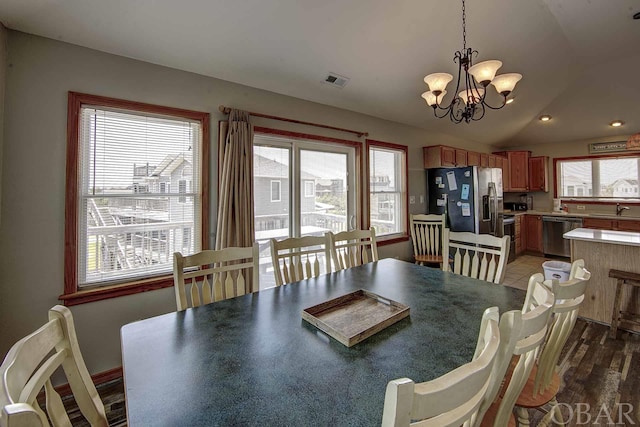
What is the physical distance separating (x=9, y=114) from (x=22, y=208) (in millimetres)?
604

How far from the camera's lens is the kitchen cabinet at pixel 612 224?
472cm

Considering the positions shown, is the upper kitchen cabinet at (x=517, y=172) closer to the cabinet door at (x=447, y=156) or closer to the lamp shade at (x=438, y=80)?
the cabinet door at (x=447, y=156)

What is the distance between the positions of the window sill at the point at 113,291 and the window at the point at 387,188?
263 cm

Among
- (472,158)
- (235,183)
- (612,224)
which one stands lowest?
(612,224)

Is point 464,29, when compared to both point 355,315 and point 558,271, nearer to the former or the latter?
point 558,271

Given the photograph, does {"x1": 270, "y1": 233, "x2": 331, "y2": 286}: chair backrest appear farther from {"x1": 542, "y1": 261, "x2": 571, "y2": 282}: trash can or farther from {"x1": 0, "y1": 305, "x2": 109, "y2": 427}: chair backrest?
{"x1": 542, "y1": 261, "x2": 571, "y2": 282}: trash can

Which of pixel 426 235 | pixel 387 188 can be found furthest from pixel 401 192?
pixel 426 235

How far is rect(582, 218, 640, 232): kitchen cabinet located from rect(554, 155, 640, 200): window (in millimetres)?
975

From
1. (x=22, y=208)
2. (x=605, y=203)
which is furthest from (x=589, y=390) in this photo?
(x=605, y=203)

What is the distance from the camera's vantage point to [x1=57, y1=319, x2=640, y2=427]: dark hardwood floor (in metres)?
1.69

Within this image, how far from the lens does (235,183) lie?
2.54 metres

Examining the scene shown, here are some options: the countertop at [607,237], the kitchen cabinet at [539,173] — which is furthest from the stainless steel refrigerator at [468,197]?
the kitchen cabinet at [539,173]

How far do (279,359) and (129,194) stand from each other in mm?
1962

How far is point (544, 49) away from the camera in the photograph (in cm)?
345
